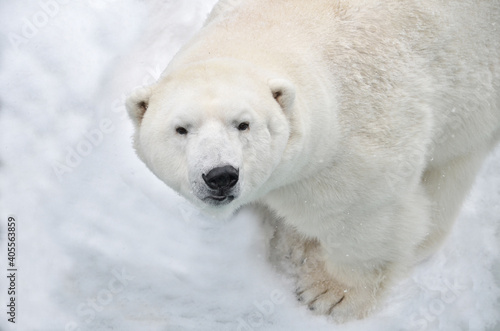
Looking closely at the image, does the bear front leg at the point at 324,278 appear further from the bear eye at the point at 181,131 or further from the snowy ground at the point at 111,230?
the bear eye at the point at 181,131

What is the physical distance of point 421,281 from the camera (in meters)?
4.88

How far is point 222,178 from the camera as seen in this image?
263cm

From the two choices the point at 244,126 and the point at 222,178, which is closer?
the point at 222,178

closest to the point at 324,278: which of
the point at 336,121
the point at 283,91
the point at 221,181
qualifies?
the point at 336,121

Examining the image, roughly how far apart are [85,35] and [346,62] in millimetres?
2533

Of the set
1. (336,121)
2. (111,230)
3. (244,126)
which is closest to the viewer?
(244,126)

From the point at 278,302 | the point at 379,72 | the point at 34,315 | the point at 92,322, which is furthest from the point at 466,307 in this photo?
the point at 34,315

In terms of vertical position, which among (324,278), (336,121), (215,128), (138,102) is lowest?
(324,278)

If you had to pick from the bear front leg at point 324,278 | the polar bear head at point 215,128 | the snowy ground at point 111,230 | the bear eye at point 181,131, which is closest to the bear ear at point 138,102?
the polar bear head at point 215,128

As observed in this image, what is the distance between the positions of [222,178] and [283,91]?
60 centimetres

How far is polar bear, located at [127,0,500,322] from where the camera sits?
2844 mm

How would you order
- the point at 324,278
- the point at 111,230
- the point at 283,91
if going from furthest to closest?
the point at 324,278 → the point at 111,230 → the point at 283,91

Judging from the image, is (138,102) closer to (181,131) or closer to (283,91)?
(181,131)

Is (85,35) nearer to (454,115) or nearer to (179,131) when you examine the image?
(179,131)
